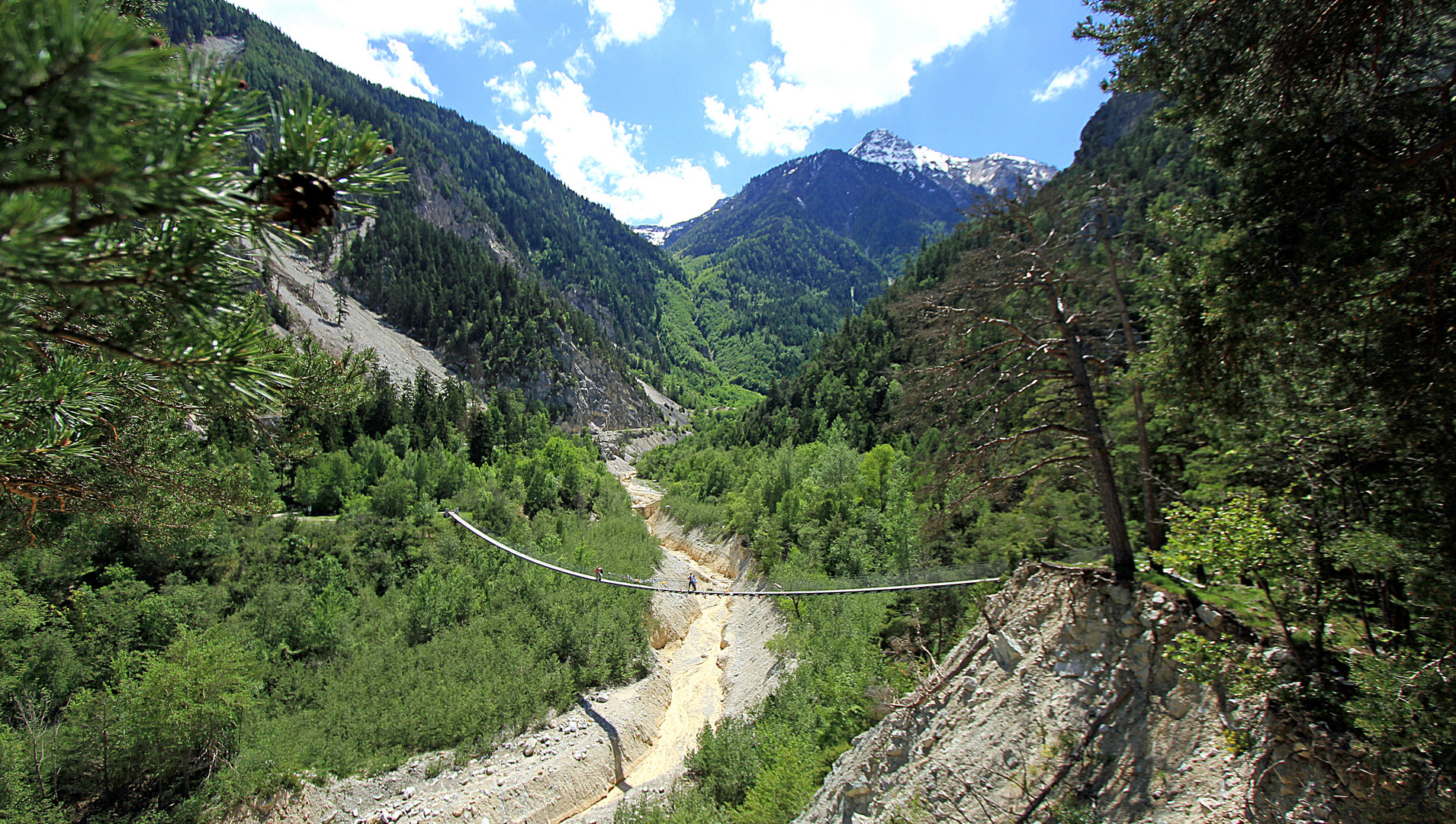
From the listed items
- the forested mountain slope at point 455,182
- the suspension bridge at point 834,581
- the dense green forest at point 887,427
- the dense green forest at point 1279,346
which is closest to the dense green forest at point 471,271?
the forested mountain slope at point 455,182

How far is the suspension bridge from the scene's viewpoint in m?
11.6

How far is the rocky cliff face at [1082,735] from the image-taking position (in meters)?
5.50

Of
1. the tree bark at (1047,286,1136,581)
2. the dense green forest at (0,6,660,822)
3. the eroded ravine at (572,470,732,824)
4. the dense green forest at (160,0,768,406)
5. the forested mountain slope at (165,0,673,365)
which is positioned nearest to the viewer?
the dense green forest at (0,6,660,822)

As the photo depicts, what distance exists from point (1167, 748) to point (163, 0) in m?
10.9

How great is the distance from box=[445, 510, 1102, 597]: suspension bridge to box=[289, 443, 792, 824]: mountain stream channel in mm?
2146

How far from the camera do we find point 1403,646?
4719 mm

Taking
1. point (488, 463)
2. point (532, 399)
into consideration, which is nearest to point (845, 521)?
point (488, 463)

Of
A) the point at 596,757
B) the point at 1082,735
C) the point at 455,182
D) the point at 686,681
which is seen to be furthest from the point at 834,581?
the point at 455,182

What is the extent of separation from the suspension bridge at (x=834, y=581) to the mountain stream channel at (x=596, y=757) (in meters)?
2.15

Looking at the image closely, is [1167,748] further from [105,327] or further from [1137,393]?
[105,327]

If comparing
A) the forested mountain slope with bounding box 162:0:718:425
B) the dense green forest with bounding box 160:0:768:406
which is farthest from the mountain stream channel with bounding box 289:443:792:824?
the forested mountain slope with bounding box 162:0:718:425

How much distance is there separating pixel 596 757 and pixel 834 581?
8.78 meters

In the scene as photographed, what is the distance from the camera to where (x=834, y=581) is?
1866 cm

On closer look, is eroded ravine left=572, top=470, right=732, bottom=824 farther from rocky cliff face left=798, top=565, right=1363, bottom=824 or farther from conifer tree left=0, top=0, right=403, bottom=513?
conifer tree left=0, top=0, right=403, bottom=513
